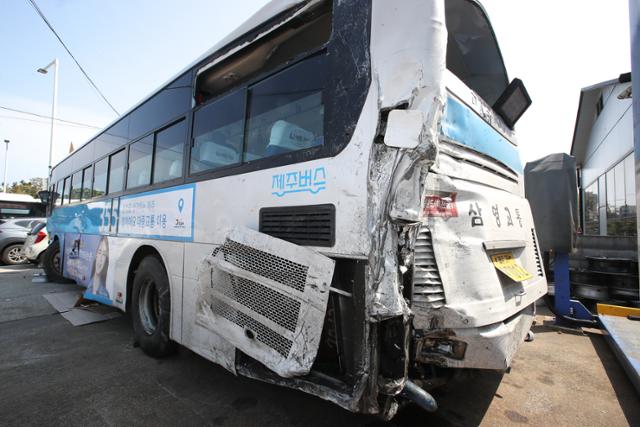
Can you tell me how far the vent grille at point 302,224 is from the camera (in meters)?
2.05

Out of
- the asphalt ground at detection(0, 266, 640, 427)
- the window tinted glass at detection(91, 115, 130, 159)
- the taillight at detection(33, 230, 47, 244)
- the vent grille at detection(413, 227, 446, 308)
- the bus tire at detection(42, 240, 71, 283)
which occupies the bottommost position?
the asphalt ground at detection(0, 266, 640, 427)

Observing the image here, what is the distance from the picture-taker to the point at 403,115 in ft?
5.86

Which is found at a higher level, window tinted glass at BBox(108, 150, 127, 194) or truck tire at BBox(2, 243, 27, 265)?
window tinted glass at BBox(108, 150, 127, 194)

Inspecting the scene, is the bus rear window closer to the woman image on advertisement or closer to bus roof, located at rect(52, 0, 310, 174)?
bus roof, located at rect(52, 0, 310, 174)

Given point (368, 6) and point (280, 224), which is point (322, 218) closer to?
point (280, 224)

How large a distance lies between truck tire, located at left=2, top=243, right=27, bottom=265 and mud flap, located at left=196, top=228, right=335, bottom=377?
13.7 m

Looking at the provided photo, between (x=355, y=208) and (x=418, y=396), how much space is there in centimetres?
106

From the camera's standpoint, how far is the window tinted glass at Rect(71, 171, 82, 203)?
670 cm

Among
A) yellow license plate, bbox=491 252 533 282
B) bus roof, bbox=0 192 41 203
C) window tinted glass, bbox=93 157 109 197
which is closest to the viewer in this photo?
yellow license plate, bbox=491 252 533 282

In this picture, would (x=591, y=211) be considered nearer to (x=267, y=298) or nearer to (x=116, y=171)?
(x=267, y=298)

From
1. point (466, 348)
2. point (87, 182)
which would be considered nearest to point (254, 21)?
point (466, 348)

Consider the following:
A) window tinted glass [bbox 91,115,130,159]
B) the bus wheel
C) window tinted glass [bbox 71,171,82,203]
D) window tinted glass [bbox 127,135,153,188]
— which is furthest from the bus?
window tinted glass [bbox 71,171,82,203]

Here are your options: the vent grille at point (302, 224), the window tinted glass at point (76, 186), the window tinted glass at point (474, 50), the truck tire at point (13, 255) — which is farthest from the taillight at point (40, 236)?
the window tinted glass at point (474, 50)

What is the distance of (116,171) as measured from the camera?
505 centimetres
